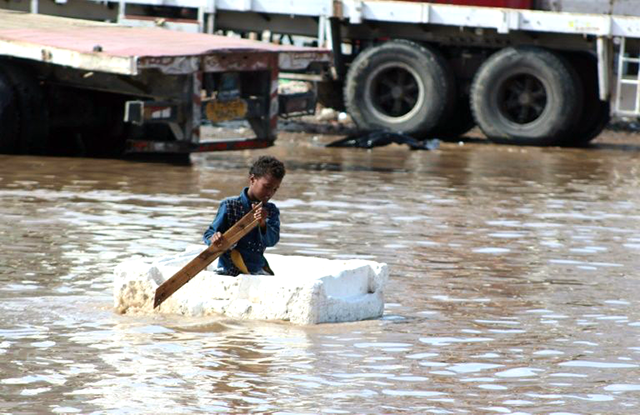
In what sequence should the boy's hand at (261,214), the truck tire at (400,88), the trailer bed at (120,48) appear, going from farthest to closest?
1. the truck tire at (400,88)
2. the trailer bed at (120,48)
3. the boy's hand at (261,214)

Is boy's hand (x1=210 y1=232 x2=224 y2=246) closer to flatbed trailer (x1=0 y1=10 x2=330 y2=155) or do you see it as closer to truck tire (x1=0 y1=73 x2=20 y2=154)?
flatbed trailer (x1=0 y1=10 x2=330 y2=155)

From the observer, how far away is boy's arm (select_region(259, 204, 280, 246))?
7.69 meters

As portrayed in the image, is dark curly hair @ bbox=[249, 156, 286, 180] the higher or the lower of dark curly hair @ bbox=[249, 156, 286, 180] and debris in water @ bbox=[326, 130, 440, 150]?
the higher

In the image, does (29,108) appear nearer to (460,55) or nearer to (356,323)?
(460,55)

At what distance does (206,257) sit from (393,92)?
477 inches

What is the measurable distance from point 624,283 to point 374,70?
10.5 metres

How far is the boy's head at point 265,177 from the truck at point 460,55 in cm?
1096

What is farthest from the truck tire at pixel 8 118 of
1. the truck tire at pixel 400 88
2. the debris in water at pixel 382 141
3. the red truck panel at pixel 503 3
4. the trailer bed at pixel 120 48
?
the red truck panel at pixel 503 3

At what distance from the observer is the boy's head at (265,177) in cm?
760

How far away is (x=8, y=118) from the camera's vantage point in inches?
604

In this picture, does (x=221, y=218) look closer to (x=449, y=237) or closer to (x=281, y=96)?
(x=449, y=237)

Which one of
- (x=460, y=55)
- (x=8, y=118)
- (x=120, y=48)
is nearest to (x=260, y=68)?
(x=120, y=48)

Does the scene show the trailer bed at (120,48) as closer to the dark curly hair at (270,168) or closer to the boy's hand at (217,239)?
the dark curly hair at (270,168)

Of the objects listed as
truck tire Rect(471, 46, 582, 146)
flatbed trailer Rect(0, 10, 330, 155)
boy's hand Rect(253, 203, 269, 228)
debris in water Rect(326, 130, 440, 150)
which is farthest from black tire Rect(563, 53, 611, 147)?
boy's hand Rect(253, 203, 269, 228)
